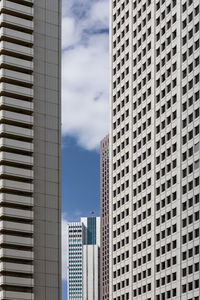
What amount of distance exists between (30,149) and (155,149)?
56.0 meters

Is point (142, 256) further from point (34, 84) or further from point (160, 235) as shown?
point (34, 84)

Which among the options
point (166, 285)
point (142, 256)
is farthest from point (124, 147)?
point (166, 285)

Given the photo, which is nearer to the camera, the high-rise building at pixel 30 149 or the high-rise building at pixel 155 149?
the high-rise building at pixel 30 149

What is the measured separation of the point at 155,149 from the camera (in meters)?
126

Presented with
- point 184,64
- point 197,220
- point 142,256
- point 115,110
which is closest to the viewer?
point 197,220

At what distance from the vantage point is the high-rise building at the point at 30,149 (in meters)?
69.1

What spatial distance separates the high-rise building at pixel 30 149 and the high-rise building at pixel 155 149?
42596 mm

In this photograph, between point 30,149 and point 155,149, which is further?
point 155,149

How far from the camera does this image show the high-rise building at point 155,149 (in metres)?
114

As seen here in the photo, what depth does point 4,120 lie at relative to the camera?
235 ft

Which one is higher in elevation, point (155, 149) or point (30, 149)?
point (155, 149)

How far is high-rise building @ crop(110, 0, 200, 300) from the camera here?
114312 millimetres

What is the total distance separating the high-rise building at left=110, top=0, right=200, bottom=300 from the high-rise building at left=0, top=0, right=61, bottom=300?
42596 millimetres

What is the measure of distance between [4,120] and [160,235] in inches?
2195
